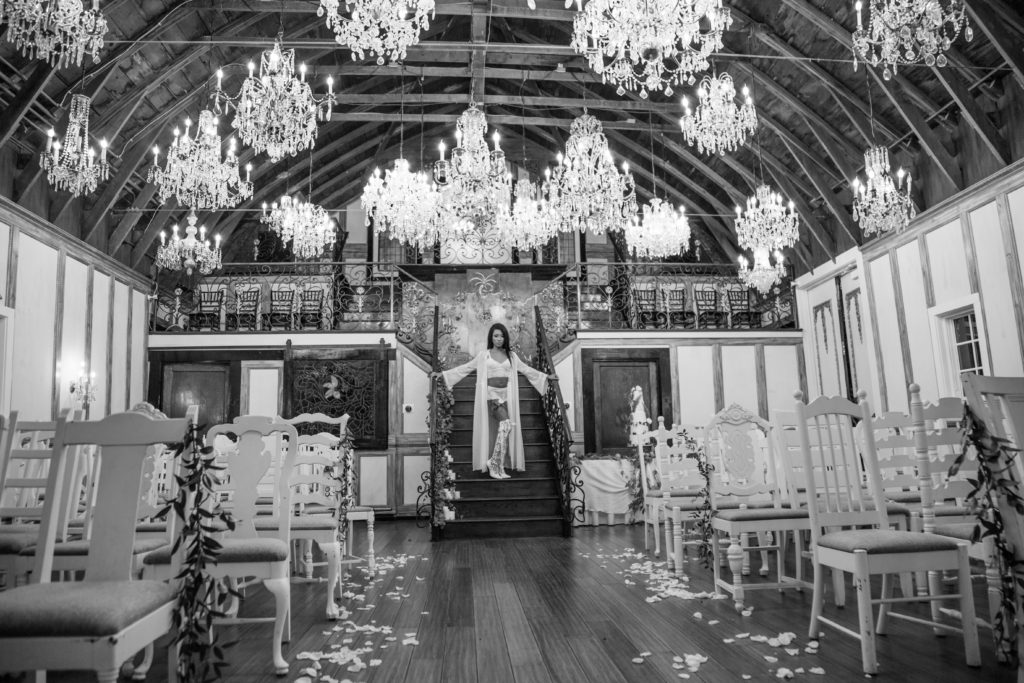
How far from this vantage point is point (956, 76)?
762 cm

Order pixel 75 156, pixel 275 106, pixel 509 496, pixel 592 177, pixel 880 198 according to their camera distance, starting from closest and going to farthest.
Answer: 1. pixel 275 106
2. pixel 75 156
3. pixel 880 198
4. pixel 592 177
5. pixel 509 496

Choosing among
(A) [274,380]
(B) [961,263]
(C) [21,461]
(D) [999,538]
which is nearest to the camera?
(D) [999,538]

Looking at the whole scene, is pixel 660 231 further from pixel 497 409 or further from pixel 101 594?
pixel 101 594

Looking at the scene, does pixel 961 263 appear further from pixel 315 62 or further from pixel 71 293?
pixel 71 293

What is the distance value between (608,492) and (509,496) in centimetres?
171

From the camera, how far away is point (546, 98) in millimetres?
11477

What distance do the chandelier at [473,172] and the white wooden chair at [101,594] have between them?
5.47 meters

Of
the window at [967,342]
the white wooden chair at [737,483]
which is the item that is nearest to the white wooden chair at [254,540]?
the white wooden chair at [737,483]

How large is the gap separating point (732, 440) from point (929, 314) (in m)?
5.69

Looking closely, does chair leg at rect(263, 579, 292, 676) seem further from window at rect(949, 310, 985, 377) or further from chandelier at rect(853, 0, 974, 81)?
window at rect(949, 310, 985, 377)

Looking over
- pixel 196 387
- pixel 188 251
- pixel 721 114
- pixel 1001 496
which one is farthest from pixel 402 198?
pixel 1001 496

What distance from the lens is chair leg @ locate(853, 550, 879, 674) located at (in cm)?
290

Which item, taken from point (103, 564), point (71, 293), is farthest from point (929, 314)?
point (71, 293)

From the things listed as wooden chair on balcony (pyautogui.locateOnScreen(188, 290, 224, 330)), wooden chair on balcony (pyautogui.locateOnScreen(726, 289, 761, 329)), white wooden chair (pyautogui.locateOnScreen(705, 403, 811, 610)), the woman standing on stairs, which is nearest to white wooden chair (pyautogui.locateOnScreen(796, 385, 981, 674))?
white wooden chair (pyautogui.locateOnScreen(705, 403, 811, 610))
